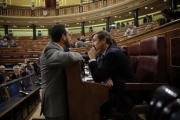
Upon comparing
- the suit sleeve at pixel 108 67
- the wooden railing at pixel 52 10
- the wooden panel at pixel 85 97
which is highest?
the wooden railing at pixel 52 10

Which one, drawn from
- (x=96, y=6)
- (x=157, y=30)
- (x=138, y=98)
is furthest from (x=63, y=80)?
(x=96, y=6)

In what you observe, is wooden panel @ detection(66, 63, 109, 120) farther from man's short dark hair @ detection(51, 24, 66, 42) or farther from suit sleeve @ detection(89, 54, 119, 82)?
man's short dark hair @ detection(51, 24, 66, 42)

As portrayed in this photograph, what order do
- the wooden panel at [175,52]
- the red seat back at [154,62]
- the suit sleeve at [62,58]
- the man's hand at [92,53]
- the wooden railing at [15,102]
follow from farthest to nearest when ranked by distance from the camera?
1. the wooden railing at [15,102]
2. the man's hand at [92,53]
3. the wooden panel at [175,52]
4. the red seat back at [154,62]
5. the suit sleeve at [62,58]

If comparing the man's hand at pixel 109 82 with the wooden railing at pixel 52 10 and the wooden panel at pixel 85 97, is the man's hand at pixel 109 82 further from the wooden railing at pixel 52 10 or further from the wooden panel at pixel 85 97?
the wooden railing at pixel 52 10

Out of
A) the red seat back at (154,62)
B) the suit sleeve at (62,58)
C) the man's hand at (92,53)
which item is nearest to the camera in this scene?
the suit sleeve at (62,58)

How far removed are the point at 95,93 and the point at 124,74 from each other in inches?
15.1

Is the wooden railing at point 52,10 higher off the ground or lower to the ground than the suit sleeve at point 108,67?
higher

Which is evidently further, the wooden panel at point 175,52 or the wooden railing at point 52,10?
the wooden railing at point 52,10

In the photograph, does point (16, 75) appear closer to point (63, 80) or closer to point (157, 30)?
point (63, 80)

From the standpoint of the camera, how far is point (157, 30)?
75.0 inches

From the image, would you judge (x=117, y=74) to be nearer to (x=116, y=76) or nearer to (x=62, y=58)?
(x=116, y=76)

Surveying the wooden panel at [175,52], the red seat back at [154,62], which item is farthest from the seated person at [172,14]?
the red seat back at [154,62]

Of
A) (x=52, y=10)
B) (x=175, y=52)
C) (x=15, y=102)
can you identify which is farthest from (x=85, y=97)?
(x=52, y=10)

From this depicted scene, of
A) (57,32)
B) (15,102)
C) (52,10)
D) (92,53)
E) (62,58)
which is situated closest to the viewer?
(62,58)
